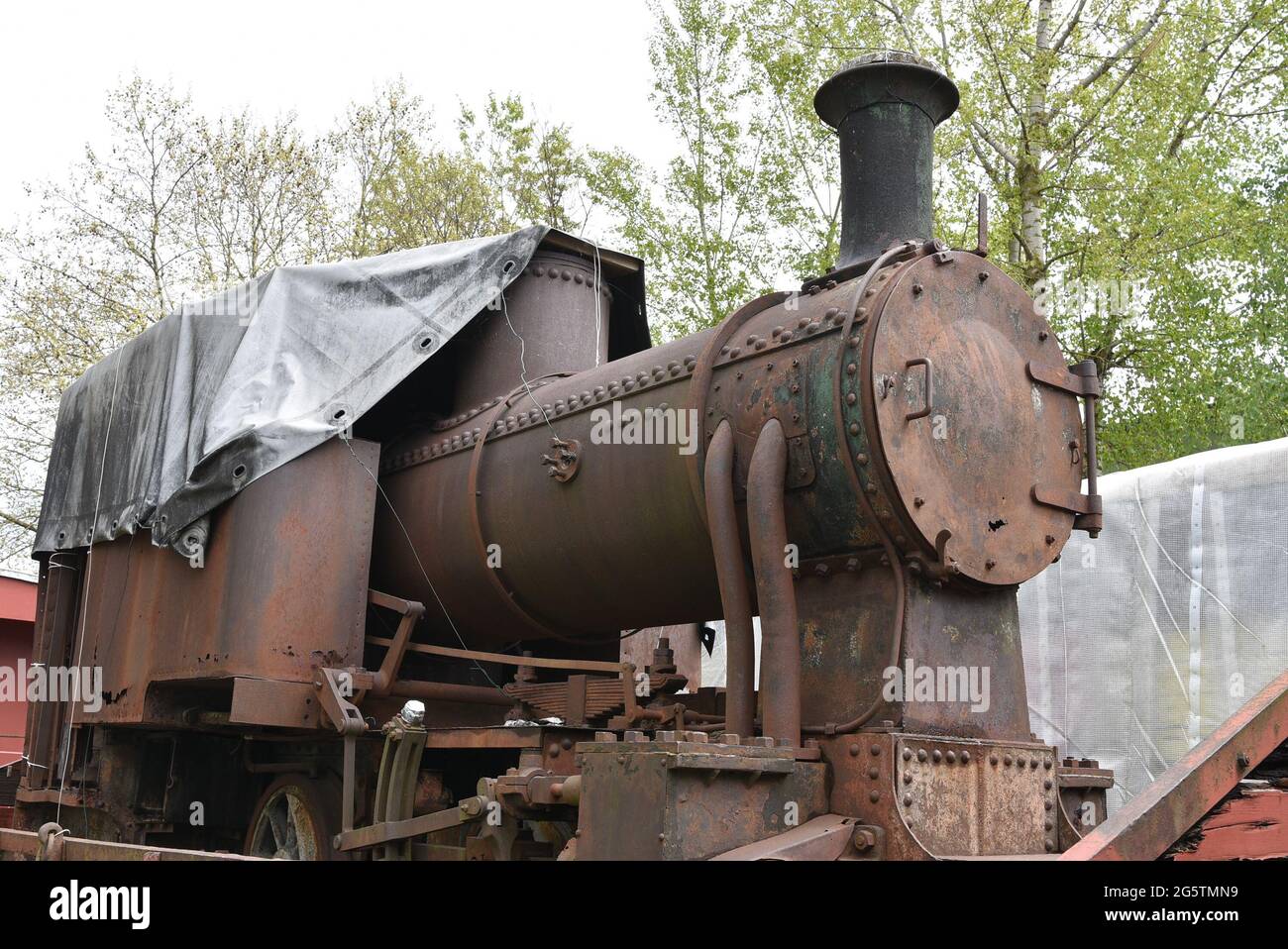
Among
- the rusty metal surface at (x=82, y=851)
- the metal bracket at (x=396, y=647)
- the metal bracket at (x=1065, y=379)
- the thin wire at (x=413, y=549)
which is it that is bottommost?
the rusty metal surface at (x=82, y=851)

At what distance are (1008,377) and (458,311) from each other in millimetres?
3111

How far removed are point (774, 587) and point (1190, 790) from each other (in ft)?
5.63

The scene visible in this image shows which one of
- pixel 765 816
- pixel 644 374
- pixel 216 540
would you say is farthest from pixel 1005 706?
pixel 216 540

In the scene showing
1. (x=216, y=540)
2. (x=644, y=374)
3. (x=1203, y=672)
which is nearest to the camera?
(x=644, y=374)

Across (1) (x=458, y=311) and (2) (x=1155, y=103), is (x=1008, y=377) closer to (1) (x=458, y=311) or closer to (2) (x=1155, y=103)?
(1) (x=458, y=311)

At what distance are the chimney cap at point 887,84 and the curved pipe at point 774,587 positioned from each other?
157cm

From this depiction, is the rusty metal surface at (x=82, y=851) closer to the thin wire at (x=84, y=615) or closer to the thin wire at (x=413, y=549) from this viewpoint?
the thin wire at (x=84, y=615)

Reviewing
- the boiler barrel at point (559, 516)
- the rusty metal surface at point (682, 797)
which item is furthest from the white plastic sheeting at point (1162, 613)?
the rusty metal surface at point (682, 797)

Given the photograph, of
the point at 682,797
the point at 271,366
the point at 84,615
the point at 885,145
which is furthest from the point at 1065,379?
the point at 84,615

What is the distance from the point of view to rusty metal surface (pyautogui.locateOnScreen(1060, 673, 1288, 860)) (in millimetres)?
2465

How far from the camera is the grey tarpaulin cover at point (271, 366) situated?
19.3ft

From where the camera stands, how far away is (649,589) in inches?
200

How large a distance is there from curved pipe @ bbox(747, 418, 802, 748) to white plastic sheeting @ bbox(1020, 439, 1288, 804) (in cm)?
411

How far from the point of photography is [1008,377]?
443 centimetres
